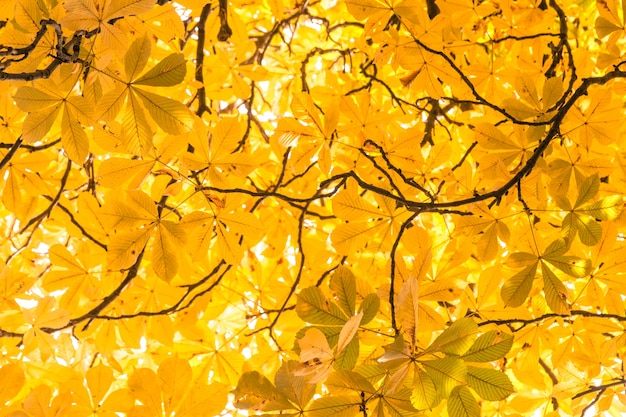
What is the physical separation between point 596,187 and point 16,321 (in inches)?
73.8

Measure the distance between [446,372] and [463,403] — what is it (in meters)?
0.13

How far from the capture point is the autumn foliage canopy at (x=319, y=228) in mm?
1156

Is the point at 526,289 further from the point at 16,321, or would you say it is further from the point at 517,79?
the point at 16,321

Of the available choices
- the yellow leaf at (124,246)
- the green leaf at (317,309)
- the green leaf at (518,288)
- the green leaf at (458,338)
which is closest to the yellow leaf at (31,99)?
the yellow leaf at (124,246)

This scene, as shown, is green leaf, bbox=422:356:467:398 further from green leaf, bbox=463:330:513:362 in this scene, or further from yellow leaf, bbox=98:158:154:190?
yellow leaf, bbox=98:158:154:190

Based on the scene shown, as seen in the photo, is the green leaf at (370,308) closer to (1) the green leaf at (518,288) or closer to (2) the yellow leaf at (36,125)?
(1) the green leaf at (518,288)

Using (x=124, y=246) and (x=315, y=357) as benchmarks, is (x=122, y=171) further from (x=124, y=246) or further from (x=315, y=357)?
(x=315, y=357)

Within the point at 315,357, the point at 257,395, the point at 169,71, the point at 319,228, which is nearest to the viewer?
the point at 315,357

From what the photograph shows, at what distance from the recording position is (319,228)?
2.59m

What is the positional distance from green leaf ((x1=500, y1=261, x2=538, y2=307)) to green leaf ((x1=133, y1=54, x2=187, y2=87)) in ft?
3.02

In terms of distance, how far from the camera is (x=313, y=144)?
1.79 meters

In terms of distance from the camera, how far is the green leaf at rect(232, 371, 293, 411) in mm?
1152

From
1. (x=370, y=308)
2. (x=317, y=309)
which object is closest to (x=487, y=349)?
(x=370, y=308)

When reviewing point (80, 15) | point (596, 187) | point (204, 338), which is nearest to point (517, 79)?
point (596, 187)
